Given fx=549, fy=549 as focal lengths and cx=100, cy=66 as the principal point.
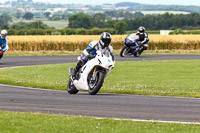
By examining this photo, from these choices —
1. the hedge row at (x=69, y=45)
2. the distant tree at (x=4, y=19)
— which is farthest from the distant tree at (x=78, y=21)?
the hedge row at (x=69, y=45)

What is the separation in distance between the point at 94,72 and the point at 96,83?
0.35 metres

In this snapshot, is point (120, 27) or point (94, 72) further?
point (120, 27)

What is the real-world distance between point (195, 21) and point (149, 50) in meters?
104

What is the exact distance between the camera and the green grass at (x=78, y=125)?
979 cm

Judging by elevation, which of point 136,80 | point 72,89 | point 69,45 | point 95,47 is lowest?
point 69,45

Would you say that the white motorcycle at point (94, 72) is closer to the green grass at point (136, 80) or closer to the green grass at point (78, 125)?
the green grass at point (136, 80)

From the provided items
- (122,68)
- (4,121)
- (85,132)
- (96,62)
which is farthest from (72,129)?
(122,68)

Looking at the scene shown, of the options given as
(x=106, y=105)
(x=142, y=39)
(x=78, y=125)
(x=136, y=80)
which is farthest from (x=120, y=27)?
(x=78, y=125)

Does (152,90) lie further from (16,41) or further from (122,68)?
(16,41)

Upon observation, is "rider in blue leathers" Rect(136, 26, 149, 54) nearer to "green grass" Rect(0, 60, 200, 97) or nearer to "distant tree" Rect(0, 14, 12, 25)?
"green grass" Rect(0, 60, 200, 97)

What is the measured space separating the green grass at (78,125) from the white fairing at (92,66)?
4.05 metres

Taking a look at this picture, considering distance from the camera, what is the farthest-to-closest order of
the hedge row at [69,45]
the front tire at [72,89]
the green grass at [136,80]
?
the hedge row at [69,45]
the green grass at [136,80]
the front tire at [72,89]

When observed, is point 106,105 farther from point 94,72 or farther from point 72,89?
point 72,89

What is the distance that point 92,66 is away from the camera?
50.6 ft
